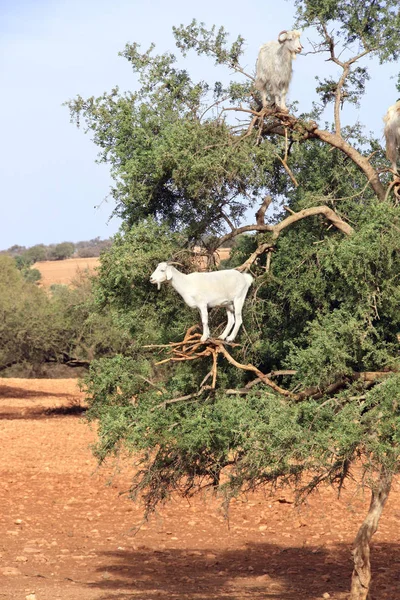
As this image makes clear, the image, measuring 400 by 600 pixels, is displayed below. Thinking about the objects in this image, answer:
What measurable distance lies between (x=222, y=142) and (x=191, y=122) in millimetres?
446

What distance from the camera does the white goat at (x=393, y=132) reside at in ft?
33.6

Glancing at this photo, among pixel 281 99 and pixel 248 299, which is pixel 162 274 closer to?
pixel 248 299

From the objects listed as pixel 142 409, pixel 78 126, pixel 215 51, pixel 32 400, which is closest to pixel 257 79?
pixel 215 51

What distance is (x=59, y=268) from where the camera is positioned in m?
91.9

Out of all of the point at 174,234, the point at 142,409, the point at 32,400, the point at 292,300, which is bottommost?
the point at 32,400

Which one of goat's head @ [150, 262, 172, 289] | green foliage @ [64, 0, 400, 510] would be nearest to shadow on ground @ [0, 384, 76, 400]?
green foliage @ [64, 0, 400, 510]

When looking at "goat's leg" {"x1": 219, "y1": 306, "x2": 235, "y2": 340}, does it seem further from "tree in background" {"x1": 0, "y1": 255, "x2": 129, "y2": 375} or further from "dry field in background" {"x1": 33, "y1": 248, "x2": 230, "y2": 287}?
"dry field in background" {"x1": 33, "y1": 248, "x2": 230, "y2": 287}

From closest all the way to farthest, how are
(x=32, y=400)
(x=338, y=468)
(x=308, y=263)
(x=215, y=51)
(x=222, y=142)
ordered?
(x=338, y=468)
(x=222, y=142)
(x=308, y=263)
(x=215, y=51)
(x=32, y=400)

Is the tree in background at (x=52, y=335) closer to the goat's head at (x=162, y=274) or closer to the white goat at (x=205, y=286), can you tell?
the white goat at (x=205, y=286)

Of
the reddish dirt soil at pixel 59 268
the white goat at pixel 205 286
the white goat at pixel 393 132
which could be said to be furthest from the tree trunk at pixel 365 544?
the reddish dirt soil at pixel 59 268

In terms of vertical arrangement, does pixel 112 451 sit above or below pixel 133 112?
below

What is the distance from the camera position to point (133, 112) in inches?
417

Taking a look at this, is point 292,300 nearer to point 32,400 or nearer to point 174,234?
point 174,234

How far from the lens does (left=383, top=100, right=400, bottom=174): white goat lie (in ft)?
33.6
